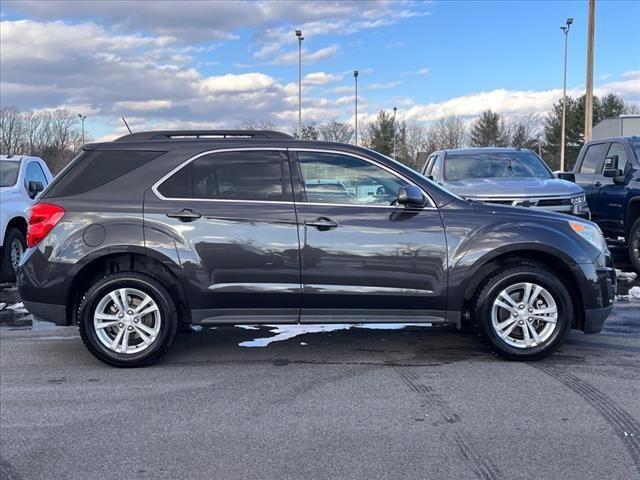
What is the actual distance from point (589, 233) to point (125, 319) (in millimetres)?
3991

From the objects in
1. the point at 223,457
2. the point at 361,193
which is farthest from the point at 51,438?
the point at 361,193

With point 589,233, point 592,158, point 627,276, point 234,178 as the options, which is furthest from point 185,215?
point 592,158

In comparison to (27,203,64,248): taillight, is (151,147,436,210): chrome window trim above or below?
above

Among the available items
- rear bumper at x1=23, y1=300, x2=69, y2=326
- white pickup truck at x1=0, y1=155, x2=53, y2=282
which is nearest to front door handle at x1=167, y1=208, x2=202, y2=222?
rear bumper at x1=23, y1=300, x2=69, y2=326

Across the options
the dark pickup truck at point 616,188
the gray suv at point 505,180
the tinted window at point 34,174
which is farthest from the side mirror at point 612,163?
the tinted window at point 34,174

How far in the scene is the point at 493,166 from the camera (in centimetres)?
1005

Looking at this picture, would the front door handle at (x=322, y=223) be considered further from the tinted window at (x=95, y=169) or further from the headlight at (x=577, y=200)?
the headlight at (x=577, y=200)

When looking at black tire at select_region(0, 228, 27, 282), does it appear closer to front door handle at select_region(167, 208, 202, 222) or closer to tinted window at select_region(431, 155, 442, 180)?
front door handle at select_region(167, 208, 202, 222)

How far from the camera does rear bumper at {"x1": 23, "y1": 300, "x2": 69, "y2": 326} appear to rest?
16.7 ft

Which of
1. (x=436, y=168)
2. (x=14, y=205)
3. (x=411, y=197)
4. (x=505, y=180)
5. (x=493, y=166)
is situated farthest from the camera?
(x=436, y=168)

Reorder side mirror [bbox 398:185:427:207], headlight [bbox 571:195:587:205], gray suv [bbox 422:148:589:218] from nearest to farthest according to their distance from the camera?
side mirror [bbox 398:185:427:207] < gray suv [bbox 422:148:589:218] < headlight [bbox 571:195:587:205]

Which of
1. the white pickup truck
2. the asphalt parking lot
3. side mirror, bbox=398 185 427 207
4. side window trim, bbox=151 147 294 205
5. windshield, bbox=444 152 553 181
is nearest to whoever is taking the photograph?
the asphalt parking lot

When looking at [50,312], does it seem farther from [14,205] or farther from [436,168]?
[436,168]

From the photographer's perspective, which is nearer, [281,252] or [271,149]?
[281,252]
